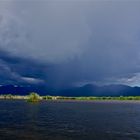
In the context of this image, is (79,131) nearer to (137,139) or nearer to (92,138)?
(92,138)

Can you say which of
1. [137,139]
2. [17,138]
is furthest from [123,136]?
[17,138]

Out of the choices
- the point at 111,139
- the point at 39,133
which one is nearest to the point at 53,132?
the point at 39,133

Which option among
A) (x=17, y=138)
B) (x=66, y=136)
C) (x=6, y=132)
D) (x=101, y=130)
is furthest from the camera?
(x=101, y=130)

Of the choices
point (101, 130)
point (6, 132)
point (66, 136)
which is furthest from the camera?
point (101, 130)

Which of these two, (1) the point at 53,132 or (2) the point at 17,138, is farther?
(1) the point at 53,132

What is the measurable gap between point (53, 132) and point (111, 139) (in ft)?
56.4

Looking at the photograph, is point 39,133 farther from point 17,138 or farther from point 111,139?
point 111,139

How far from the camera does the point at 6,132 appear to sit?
81.4 meters

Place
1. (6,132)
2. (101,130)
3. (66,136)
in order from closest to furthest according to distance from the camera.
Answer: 1. (66,136)
2. (6,132)
3. (101,130)

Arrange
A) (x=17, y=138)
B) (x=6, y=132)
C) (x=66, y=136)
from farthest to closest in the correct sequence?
(x=6, y=132), (x=66, y=136), (x=17, y=138)

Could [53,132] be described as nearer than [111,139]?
No

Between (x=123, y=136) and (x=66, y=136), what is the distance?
1421cm

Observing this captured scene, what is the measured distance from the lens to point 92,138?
243ft

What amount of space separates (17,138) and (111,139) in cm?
2146
